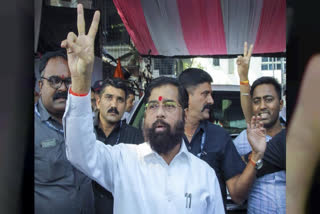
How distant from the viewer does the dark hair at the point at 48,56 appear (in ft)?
8.19

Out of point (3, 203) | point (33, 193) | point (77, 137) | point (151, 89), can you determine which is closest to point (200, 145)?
point (151, 89)

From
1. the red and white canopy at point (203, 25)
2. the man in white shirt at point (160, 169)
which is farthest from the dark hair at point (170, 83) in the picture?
the red and white canopy at point (203, 25)

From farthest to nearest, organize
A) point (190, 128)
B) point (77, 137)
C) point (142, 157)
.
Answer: point (190, 128) < point (142, 157) < point (77, 137)

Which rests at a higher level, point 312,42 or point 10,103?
point 312,42

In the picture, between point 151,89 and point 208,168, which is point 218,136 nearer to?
point 208,168

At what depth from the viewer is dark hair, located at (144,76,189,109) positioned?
2.38m

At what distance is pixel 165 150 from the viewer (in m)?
2.33

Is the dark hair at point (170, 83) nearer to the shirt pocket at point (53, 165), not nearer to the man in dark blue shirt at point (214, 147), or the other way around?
the man in dark blue shirt at point (214, 147)

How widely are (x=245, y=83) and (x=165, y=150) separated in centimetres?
87

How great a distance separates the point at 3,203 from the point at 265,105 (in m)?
2.32

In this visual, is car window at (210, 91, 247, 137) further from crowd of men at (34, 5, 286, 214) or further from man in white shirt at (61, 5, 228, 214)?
man in white shirt at (61, 5, 228, 214)

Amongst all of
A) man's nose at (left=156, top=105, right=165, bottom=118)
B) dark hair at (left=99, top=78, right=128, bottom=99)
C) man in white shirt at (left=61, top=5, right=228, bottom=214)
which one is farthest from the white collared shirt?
dark hair at (left=99, top=78, right=128, bottom=99)

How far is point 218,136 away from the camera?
2486 mm

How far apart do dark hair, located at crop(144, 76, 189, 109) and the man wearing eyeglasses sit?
0.66 meters
